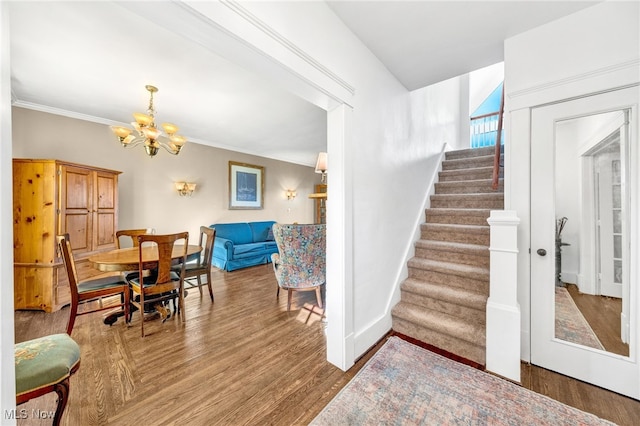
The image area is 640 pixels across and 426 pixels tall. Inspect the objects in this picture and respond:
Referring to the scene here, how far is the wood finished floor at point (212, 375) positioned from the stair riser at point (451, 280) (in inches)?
26.5

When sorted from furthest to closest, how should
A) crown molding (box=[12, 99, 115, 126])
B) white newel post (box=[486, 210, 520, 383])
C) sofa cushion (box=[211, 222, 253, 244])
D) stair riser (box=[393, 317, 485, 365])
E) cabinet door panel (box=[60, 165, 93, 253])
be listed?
sofa cushion (box=[211, 222, 253, 244]) → crown molding (box=[12, 99, 115, 126]) → cabinet door panel (box=[60, 165, 93, 253]) → stair riser (box=[393, 317, 485, 365]) → white newel post (box=[486, 210, 520, 383])

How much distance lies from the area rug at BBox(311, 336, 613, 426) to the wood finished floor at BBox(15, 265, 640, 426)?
0.11 m

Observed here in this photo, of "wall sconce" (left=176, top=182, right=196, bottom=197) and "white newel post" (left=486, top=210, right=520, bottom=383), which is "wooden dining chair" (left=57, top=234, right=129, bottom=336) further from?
"white newel post" (left=486, top=210, right=520, bottom=383)

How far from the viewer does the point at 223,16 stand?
41.9 inches

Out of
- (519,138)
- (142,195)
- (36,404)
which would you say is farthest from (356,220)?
(142,195)

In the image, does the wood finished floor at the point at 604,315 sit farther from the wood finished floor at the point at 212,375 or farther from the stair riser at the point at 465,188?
the stair riser at the point at 465,188

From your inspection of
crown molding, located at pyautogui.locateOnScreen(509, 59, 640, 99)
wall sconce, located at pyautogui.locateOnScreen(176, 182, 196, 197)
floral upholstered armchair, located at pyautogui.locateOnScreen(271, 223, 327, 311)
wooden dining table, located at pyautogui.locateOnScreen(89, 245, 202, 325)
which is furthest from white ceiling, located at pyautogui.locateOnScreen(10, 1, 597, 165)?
wooden dining table, located at pyautogui.locateOnScreen(89, 245, 202, 325)

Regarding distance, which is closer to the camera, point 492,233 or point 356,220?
point 492,233

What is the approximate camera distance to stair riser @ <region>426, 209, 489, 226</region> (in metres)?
2.74

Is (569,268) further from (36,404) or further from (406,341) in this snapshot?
(36,404)

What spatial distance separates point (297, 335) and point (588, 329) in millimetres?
2266

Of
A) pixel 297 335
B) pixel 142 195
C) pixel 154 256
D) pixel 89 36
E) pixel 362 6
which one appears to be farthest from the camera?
pixel 142 195

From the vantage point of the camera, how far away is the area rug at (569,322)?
1683 millimetres

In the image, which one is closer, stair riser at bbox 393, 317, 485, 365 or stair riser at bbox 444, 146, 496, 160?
stair riser at bbox 393, 317, 485, 365
